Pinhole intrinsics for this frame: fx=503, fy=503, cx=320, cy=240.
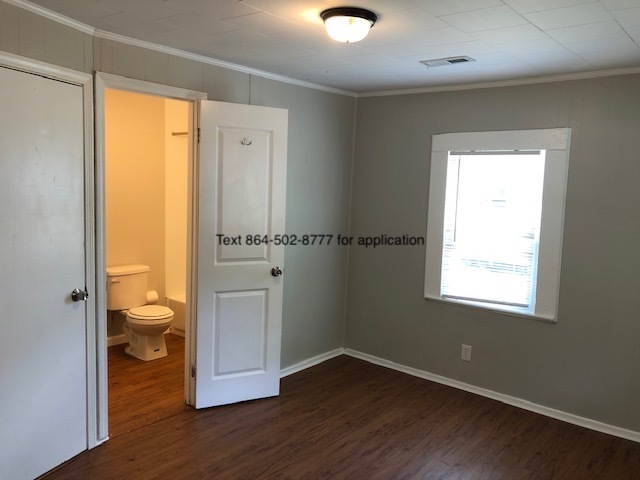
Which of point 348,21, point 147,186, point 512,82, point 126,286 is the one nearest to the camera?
point 348,21

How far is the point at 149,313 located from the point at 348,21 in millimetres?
2984

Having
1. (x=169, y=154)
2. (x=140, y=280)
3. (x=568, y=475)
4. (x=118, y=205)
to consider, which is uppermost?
(x=169, y=154)

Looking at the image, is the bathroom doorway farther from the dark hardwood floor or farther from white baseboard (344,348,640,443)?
white baseboard (344,348,640,443)

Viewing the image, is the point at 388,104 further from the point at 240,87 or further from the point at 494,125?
the point at 240,87

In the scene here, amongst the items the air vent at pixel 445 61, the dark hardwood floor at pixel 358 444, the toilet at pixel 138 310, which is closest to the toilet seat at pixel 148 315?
the toilet at pixel 138 310

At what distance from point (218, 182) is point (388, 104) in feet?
5.51

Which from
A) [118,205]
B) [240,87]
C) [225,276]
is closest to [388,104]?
[240,87]

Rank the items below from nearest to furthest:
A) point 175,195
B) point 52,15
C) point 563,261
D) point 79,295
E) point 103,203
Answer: point 52,15 < point 79,295 < point 103,203 < point 563,261 < point 175,195

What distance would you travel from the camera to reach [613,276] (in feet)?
10.4

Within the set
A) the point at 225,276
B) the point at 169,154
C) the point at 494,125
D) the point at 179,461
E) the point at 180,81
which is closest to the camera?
the point at 179,461

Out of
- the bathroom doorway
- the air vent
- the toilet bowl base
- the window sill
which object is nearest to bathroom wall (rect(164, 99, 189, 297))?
the bathroom doorway

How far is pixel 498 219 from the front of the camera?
11.8ft

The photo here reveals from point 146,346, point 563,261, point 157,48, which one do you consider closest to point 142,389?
point 146,346

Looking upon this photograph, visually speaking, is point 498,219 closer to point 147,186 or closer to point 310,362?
point 310,362
